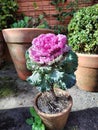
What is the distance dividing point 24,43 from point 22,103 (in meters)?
0.68

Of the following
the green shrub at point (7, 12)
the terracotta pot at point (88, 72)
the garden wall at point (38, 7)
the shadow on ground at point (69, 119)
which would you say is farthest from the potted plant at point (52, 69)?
the garden wall at point (38, 7)

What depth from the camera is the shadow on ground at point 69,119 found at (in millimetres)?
1782

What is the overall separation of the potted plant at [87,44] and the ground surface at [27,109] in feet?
0.60

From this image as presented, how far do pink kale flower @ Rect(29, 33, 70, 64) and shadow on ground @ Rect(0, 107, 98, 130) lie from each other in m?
0.68

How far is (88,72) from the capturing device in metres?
2.17

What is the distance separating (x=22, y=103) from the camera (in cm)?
212

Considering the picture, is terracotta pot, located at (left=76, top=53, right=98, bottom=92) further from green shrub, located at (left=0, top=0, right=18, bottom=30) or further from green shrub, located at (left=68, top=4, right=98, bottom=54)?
green shrub, located at (left=0, top=0, right=18, bottom=30)

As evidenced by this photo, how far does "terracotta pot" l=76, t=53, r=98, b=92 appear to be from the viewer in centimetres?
208

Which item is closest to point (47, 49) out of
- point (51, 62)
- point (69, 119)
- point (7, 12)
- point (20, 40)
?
point (51, 62)

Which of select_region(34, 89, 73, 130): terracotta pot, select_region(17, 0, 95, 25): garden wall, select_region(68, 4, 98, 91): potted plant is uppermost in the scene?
select_region(17, 0, 95, 25): garden wall

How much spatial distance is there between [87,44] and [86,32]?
0.12m

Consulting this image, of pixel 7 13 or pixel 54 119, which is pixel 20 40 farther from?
pixel 54 119

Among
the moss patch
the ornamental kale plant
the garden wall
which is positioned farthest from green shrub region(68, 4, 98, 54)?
the moss patch

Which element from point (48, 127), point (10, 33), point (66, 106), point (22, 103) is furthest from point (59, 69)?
point (10, 33)
